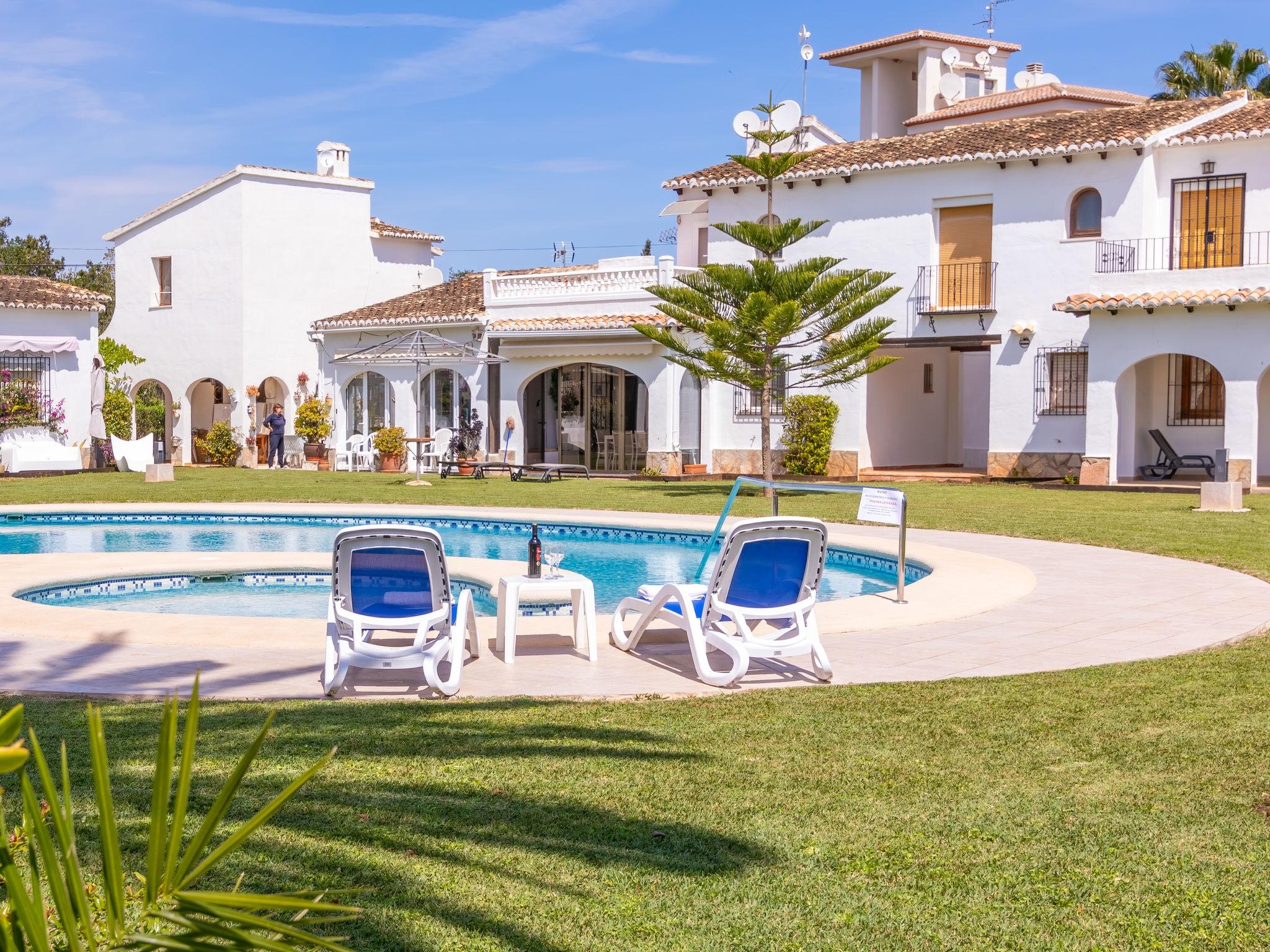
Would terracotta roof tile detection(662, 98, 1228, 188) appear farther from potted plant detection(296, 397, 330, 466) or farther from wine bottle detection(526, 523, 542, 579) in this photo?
wine bottle detection(526, 523, 542, 579)

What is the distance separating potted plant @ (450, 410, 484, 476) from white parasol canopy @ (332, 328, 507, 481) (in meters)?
1.01

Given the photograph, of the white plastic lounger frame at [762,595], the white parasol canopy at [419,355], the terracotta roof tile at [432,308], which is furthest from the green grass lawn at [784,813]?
the terracotta roof tile at [432,308]

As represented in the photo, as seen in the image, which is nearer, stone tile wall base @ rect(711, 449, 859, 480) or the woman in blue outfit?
stone tile wall base @ rect(711, 449, 859, 480)

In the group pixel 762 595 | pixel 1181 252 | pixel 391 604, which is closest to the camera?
pixel 391 604

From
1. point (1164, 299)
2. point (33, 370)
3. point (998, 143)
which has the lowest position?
point (33, 370)

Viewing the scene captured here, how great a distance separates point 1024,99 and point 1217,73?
6.17 meters

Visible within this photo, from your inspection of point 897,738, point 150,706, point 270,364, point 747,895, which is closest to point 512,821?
point 747,895

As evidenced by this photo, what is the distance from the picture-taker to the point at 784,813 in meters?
4.92

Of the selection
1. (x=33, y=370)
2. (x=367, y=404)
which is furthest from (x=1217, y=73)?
(x=33, y=370)

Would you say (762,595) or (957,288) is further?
(957,288)

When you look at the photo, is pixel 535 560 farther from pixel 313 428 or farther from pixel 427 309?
pixel 313 428

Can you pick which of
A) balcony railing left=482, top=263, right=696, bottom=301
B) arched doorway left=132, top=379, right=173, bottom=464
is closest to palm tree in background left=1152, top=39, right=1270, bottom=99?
balcony railing left=482, top=263, right=696, bottom=301

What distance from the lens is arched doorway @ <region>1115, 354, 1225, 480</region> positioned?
25.5 m

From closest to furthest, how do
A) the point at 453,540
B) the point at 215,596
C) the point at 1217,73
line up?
1. the point at 215,596
2. the point at 453,540
3. the point at 1217,73
